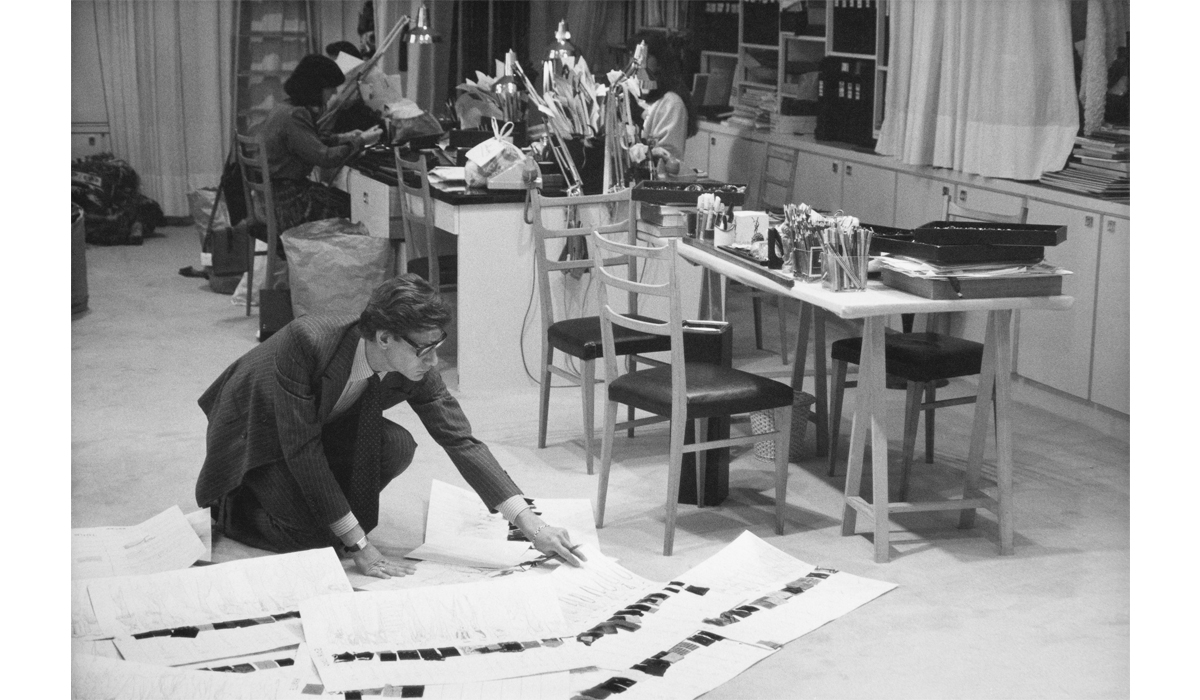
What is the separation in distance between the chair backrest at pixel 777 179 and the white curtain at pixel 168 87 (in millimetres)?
4301

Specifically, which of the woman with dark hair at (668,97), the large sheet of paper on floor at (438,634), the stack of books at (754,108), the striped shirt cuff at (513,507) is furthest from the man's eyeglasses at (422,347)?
the stack of books at (754,108)

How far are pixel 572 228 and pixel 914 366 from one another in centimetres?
166

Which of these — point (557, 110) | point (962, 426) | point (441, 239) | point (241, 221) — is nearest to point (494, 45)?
point (241, 221)

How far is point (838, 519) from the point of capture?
407cm

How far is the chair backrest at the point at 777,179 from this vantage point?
6738mm

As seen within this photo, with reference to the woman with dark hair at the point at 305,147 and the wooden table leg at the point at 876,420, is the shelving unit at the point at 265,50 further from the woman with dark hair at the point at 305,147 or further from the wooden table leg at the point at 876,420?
the wooden table leg at the point at 876,420

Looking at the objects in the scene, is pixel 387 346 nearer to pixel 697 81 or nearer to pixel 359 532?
pixel 359 532

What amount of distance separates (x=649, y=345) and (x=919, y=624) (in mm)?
1515

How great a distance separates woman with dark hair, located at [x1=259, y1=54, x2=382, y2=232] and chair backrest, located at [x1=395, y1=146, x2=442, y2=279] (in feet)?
1.57

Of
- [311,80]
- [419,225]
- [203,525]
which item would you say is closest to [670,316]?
[203,525]

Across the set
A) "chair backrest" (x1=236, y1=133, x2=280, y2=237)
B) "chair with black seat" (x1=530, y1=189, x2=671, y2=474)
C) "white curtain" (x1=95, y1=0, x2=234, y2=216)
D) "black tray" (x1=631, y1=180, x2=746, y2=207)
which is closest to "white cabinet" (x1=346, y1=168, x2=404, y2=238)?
"chair backrest" (x1=236, y1=133, x2=280, y2=237)

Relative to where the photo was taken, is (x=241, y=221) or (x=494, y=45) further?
(x=494, y=45)

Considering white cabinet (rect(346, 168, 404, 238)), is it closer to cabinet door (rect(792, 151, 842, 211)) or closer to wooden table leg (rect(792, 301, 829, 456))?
cabinet door (rect(792, 151, 842, 211))

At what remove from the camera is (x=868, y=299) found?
3543 mm
